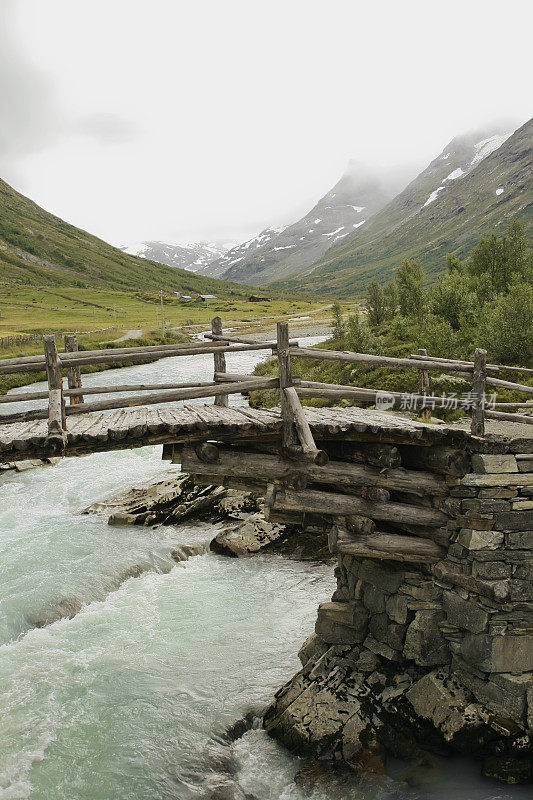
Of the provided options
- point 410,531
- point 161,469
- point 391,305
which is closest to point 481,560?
point 410,531

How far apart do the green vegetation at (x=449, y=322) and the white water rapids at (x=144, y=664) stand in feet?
45.2

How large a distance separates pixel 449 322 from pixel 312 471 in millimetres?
30029

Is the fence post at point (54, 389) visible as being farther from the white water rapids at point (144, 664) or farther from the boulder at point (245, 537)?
the boulder at point (245, 537)

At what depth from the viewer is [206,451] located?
8.55 metres

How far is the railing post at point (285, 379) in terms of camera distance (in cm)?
812

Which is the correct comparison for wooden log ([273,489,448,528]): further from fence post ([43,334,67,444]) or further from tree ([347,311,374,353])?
tree ([347,311,374,353])

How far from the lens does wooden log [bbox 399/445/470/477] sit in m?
8.15

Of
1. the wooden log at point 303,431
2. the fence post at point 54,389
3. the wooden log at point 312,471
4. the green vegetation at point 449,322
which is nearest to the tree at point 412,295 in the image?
the green vegetation at point 449,322

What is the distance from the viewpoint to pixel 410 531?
356 inches

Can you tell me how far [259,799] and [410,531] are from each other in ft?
15.1

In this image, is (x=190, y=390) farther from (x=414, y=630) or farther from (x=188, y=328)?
(x=188, y=328)

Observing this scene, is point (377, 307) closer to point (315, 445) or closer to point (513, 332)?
point (513, 332)

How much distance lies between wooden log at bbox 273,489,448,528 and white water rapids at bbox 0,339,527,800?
363cm

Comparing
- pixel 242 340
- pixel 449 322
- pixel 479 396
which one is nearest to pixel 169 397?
pixel 242 340
